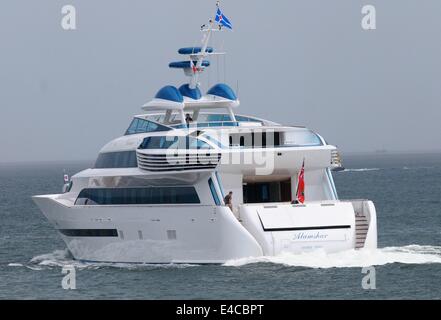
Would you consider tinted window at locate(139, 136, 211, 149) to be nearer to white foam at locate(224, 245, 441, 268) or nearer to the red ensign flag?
the red ensign flag

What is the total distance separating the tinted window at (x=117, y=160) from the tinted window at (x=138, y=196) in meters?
0.90

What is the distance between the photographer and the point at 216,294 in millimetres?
27844

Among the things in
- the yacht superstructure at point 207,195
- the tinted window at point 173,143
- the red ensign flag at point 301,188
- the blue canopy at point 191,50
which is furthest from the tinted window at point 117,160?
the red ensign flag at point 301,188

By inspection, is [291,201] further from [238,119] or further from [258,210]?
[238,119]

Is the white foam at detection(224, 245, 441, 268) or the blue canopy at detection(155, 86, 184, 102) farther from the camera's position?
the blue canopy at detection(155, 86, 184, 102)

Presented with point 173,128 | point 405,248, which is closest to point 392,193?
point 405,248

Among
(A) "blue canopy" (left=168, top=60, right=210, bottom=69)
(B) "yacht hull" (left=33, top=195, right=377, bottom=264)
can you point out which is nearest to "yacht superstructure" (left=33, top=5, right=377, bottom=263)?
(B) "yacht hull" (left=33, top=195, right=377, bottom=264)

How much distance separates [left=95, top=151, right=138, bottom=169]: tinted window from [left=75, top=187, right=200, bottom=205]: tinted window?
904mm

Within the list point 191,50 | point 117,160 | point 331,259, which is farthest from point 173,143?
point 191,50

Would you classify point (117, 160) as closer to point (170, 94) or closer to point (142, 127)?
point (142, 127)

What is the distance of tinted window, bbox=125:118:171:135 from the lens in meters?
33.7

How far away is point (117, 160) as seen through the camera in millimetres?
34656

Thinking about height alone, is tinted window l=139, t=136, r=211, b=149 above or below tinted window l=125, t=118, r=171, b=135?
below

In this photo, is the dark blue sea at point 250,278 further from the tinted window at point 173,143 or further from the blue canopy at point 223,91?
the blue canopy at point 223,91
